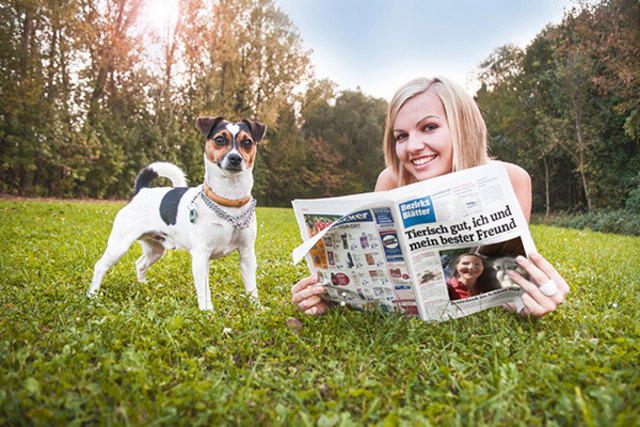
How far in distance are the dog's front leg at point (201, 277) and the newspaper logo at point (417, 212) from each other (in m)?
1.58

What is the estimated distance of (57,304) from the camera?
237 cm

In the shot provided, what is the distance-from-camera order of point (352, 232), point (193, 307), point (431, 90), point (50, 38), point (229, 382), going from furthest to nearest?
point (50, 38) < point (193, 307) < point (431, 90) < point (352, 232) < point (229, 382)

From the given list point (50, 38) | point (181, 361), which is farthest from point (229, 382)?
point (50, 38)

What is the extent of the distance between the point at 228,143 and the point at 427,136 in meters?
1.50

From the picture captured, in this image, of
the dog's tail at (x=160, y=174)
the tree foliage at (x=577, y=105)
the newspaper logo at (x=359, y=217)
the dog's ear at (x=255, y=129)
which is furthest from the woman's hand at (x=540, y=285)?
the tree foliage at (x=577, y=105)

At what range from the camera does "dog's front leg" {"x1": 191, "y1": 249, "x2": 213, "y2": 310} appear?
2467 millimetres

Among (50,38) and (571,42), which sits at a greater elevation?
(50,38)

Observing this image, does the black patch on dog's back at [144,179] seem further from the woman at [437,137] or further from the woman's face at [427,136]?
the woman's face at [427,136]

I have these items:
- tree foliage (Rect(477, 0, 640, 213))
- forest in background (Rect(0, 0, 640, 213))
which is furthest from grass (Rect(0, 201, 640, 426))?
forest in background (Rect(0, 0, 640, 213))

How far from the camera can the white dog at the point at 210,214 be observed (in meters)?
2.52

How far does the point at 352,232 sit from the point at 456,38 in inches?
287

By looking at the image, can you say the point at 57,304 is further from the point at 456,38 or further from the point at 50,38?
the point at 50,38

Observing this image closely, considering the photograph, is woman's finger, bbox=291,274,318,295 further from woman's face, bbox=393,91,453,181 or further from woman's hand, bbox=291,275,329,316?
woman's face, bbox=393,91,453,181

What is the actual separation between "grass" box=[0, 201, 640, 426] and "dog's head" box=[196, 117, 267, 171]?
109 cm
